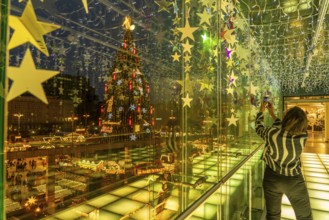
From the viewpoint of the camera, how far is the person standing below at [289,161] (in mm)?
1765

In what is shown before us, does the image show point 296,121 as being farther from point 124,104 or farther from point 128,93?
point 124,104

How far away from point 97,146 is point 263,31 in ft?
19.1

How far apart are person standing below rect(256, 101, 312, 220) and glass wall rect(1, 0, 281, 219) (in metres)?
0.38

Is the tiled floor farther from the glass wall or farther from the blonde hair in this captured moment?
the blonde hair

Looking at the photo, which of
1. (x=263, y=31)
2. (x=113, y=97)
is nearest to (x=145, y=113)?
(x=113, y=97)

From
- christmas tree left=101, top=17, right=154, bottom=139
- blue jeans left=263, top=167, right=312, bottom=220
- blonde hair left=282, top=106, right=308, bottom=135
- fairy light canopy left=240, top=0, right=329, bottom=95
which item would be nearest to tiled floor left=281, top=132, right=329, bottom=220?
blue jeans left=263, top=167, right=312, bottom=220

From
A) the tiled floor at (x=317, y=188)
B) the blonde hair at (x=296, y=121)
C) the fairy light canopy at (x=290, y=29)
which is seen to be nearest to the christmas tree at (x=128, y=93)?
the fairy light canopy at (x=290, y=29)

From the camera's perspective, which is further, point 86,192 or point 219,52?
point 86,192

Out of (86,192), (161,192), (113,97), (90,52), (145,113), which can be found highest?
(90,52)

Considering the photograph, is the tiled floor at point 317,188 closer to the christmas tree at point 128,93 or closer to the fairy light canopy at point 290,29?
the fairy light canopy at point 290,29

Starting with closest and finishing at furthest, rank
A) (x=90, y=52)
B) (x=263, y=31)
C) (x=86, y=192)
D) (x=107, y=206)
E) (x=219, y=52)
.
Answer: (x=219, y=52) < (x=107, y=206) < (x=263, y=31) < (x=86, y=192) < (x=90, y=52)

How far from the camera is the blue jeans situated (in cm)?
182

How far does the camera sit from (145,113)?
6.25 meters

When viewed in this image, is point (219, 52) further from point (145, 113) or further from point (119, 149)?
point (119, 149)
